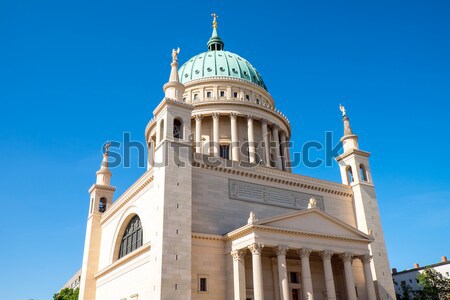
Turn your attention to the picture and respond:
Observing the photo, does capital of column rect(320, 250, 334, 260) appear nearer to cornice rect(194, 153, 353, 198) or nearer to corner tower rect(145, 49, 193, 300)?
cornice rect(194, 153, 353, 198)

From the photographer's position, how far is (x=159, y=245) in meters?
26.5

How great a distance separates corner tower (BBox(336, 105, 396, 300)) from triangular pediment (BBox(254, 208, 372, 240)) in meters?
4.67

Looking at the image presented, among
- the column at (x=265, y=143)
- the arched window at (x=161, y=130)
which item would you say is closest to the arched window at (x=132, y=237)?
the arched window at (x=161, y=130)

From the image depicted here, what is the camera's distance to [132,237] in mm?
35531

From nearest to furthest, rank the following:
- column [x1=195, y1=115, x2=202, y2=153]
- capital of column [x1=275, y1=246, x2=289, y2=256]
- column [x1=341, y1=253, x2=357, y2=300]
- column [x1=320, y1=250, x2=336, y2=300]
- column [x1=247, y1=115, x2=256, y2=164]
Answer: capital of column [x1=275, y1=246, x2=289, y2=256] < column [x1=320, y1=250, x2=336, y2=300] < column [x1=341, y1=253, x2=357, y2=300] < column [x1=247, y1=115, x2=256, y2=164] < column [x1=195, y1=115, x2=202, y2=153]

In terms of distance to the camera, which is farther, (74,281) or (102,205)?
(74,281)

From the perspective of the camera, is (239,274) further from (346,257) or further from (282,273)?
(346,257)

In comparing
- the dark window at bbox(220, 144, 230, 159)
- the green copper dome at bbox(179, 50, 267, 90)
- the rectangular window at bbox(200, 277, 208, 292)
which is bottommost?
the rectangular window at bbox(200, 277, 208, 292)

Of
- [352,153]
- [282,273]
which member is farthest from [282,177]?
[282,273]

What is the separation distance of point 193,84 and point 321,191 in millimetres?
23959

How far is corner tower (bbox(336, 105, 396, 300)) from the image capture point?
35.1 metres

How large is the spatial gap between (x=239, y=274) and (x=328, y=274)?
6.81 meters

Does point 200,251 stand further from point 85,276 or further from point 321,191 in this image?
point 85,276

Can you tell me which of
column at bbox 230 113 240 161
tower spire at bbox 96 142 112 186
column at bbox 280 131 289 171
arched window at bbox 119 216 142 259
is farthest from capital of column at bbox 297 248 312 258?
tower spire at bbox 96 142 112 186
